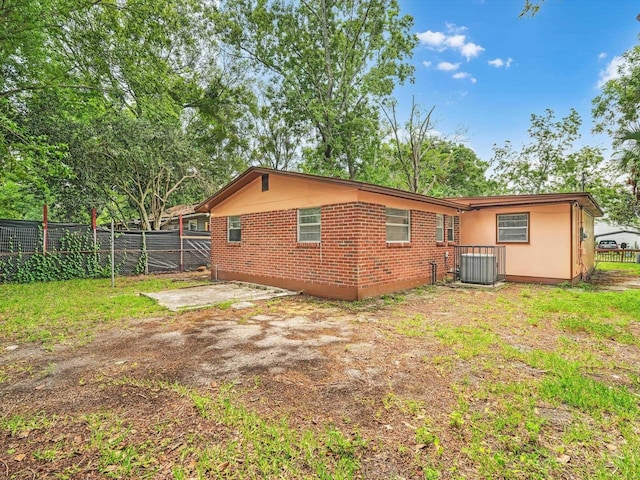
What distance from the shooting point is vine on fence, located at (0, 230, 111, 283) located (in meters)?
10.3

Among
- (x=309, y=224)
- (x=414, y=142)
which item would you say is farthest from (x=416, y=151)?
(x=309, y=224)

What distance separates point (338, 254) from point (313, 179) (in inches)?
77.0

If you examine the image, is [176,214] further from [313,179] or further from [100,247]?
[313,179]

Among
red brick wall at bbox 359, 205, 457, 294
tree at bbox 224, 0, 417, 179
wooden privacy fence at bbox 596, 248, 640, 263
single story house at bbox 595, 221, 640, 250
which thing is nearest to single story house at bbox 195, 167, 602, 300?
red brick wall at bbox 359, 205, 457, 294

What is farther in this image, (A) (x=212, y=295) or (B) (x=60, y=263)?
(B) (x=60, y=263)

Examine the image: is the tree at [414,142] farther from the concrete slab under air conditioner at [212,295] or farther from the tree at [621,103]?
the concrete slab under air conditioner at [212,295]

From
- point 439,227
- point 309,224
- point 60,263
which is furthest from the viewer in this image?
point 60,263

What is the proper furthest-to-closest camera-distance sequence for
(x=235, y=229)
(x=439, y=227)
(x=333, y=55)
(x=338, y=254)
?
(x=333, y=55)
(x=235, y=229)
(x=439, y=227)
(x=338, y=254)

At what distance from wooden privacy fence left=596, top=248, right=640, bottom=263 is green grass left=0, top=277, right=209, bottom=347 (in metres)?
25.9

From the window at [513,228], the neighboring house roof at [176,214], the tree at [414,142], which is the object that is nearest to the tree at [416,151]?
the tree at [414,142]

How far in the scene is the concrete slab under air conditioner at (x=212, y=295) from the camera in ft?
23.3

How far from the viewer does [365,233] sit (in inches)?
286

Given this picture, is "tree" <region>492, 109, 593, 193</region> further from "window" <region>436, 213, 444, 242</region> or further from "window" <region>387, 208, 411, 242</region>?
"window" <region>387, 208, 411, 242</region>

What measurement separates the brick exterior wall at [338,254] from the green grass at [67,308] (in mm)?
2651
